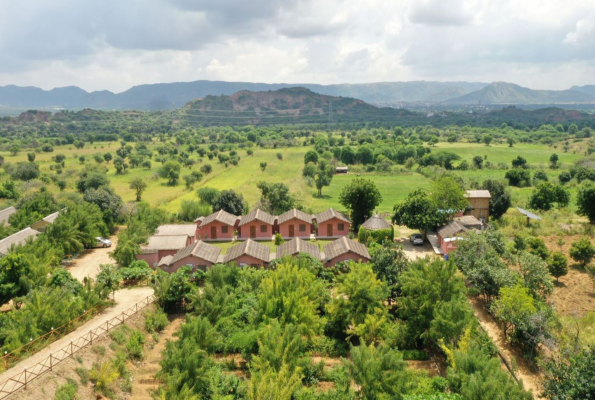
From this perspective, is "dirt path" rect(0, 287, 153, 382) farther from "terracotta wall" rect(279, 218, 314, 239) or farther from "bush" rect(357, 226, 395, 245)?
"bush" rect(357, 226, 395, 245)

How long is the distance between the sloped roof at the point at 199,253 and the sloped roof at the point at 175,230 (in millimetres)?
4759

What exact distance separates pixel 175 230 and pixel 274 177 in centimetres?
3473

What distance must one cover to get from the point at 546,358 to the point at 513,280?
201 inches

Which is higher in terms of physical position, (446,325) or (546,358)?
(446,325)

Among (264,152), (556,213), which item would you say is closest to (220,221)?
(556,213)

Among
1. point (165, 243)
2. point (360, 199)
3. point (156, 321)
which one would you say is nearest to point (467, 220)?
point (360, 199)

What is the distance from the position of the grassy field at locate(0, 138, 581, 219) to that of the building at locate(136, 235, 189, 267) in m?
14.8

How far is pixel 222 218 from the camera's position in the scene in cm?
4253

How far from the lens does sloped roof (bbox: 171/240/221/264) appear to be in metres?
33.0

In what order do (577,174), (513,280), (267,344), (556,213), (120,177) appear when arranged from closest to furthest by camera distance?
(267,344)
(513,280)
(556,213)
(577,174)
(120,177)

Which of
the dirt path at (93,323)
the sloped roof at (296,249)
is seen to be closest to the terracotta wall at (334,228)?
the sloped roof at (296,249)

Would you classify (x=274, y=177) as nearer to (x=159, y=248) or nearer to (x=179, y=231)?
(x=179, y=231)

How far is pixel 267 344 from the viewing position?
19.4 m

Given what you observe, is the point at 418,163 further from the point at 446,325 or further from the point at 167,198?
the point at 446,325
